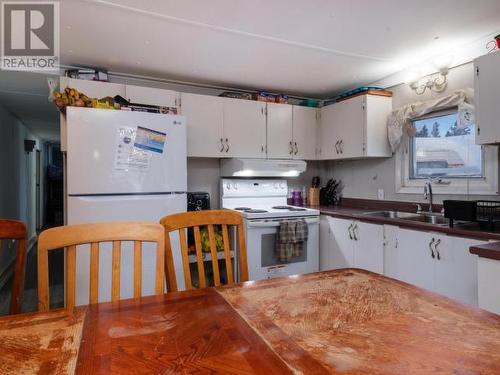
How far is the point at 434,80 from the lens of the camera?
261cm

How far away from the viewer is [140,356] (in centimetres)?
66

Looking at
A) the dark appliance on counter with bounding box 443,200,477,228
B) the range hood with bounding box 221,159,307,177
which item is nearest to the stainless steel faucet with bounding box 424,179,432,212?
the dark appliance on counter with bounding box 443,200,477,228

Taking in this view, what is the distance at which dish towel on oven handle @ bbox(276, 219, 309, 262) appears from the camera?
2779 mm

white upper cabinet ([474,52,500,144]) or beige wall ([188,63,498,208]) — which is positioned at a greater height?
white upper cabinet ([474,52,500,144])

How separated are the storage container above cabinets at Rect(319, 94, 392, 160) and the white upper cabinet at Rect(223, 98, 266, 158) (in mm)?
793

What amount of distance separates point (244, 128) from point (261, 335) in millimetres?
2563

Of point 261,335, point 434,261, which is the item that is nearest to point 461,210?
point 434,261

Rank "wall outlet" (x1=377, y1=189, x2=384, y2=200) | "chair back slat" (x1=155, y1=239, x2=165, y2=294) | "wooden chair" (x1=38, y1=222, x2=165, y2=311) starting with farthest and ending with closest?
"wall outlet" (x1=377, y1=189, x2=384, y2=200), "chair back slat" (x1=155, y1=239, x2=165, y2=294), "wooden chair" (x1=38, y1=222, x2=165, y2=311)

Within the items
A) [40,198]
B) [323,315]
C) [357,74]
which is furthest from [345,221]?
[40,198]

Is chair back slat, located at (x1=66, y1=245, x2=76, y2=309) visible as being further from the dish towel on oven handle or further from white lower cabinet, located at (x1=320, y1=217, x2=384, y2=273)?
white lower cabinet, located at (x1=320, y1=217, x2=384, y2=273)

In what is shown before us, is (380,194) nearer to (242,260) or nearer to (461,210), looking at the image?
(461,210)

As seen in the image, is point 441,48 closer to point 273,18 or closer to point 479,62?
point 479,62

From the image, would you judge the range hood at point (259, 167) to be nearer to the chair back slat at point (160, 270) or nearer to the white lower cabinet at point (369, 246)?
the white lower cabinet at point (369, 246)

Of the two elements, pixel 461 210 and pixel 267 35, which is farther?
pixel 267 35
